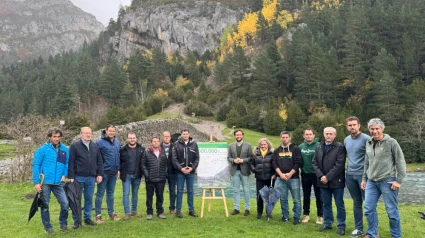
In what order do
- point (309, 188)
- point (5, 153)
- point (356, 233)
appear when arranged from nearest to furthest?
point (356, 233) < point (309, 188) < point (5, 153)

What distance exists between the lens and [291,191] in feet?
28.7

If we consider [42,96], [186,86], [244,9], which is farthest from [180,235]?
[244,9]

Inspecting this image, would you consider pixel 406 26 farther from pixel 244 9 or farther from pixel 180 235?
pixel 244 9

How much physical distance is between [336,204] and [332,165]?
39.1 inches

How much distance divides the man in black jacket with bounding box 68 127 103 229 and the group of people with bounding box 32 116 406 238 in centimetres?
2

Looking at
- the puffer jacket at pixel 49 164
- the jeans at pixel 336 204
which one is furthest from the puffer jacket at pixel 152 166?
the jeans at pixel 336 204

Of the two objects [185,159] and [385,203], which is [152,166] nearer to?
[185,159]

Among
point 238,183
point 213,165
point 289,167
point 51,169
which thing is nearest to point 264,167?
point 289,167

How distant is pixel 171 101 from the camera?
65312mm

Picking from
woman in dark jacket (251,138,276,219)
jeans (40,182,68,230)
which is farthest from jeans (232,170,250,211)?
jeans (40,182,68,230)

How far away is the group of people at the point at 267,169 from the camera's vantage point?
6.74m

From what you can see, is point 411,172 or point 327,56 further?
point 327,56

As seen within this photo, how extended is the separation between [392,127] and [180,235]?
128 feet

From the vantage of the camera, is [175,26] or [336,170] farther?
[175,26]
